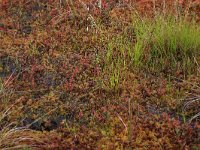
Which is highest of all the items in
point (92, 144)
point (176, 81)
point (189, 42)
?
point (189, 42)

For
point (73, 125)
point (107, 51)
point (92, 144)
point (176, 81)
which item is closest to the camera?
point (92, 144)

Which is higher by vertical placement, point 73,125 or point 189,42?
point 189,42

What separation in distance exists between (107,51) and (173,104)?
4.15ft

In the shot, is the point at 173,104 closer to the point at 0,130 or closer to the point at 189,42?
the point at 189,42

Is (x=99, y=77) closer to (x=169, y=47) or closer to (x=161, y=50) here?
(x=161, y=50)

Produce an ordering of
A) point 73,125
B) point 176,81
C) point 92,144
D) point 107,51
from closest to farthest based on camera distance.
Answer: point 92,144
point 73,125
point 176,81
point 107,51

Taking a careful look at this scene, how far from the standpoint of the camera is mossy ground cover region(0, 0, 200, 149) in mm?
4539

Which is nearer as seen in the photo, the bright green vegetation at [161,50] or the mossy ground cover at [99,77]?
the mossy ground cover at [99,77]

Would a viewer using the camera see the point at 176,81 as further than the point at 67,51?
No

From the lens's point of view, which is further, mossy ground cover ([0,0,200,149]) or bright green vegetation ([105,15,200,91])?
bright green vegetation ([105,15,200,91])

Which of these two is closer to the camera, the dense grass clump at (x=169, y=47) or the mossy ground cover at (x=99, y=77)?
the mossy ground cover at (x=99, y=77)

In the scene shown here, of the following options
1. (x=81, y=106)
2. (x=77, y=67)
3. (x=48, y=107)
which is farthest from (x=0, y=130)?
(x=77, y=67)

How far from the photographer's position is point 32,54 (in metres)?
5.96

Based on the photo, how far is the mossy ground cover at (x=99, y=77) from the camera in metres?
4.54
